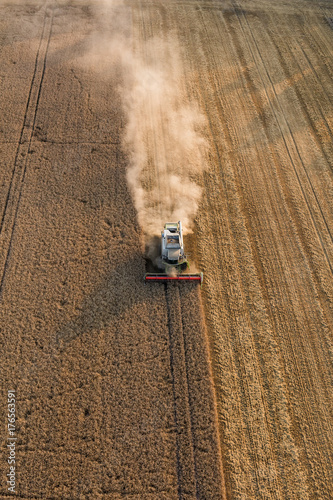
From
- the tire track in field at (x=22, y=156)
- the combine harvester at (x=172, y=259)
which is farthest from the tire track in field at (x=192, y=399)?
the tire track in field at (x=22, y=156)

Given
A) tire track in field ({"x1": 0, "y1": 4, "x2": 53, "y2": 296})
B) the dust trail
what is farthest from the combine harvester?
tire track in field ({"x1": 0, "y1": 4, "x2": 53, "y2": 296})

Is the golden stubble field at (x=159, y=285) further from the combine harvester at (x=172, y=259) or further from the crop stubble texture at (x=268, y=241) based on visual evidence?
the combine harvester at (x=172, y=259)

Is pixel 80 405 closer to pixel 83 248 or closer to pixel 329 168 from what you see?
pixel 83 248

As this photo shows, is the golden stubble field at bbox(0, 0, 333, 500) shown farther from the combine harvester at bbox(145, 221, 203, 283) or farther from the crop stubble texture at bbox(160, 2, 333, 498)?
the combine harvester at bbox(145, 221, 203, 283)

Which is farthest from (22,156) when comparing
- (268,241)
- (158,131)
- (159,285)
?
(268,241)

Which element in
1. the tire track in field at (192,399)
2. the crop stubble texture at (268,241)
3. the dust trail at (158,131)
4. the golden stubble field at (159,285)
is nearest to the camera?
the tire track in field at (192,399)

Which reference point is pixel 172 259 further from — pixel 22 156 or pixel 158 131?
pixel 22 156
